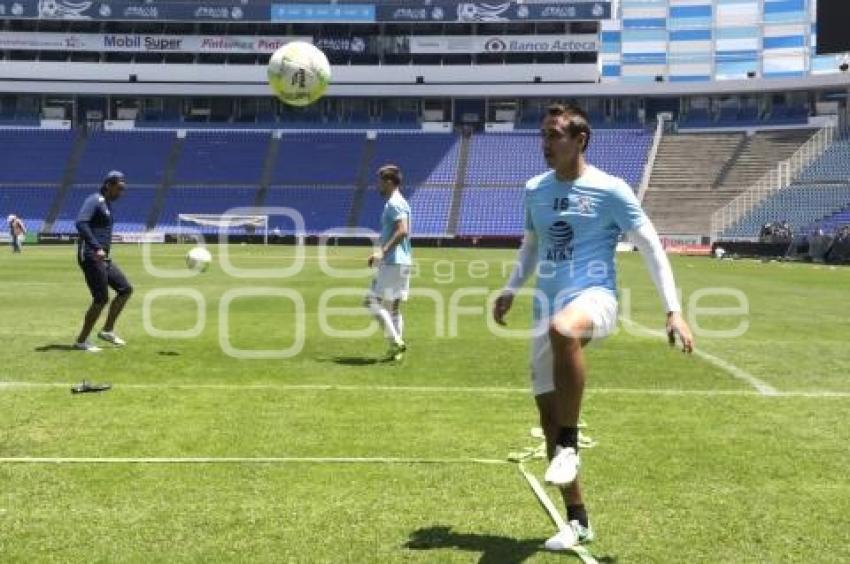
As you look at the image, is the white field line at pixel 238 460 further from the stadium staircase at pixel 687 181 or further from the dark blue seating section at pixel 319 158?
the dark blue seating section at pixel 319 158

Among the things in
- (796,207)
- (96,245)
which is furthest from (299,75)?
(796,207)

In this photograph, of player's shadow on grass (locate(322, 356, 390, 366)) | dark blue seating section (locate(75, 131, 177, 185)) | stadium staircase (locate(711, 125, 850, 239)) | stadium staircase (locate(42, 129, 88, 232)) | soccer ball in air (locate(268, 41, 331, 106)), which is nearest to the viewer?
player's shadow on grass (locate(322, 356, 390, 366))

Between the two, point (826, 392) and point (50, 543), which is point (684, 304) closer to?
point (826, 392)

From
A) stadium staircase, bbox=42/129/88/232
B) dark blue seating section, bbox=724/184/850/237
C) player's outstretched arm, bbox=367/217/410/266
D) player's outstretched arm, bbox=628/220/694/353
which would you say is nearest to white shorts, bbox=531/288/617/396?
player's outstretched arm, bbox=628/220/694/353

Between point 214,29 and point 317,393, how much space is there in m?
70.4

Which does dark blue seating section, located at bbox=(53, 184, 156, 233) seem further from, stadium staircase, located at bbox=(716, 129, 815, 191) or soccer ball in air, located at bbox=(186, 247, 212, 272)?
soccer ball in air, located at bbox=(186, 247, 212, 272)

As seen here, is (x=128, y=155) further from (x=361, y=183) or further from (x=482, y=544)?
(x=482, y=544)

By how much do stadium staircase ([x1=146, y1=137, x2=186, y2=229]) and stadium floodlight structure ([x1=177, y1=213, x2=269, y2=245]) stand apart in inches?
93.3

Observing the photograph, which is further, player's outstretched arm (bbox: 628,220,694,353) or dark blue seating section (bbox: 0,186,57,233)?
dark blue seating section (bbox: 0,186,57,233)

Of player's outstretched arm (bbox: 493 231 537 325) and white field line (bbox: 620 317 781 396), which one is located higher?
player's outstretched arm (bbox: 493 231 537 325)

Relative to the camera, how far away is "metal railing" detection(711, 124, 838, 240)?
189ft

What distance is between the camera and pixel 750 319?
1662 cm

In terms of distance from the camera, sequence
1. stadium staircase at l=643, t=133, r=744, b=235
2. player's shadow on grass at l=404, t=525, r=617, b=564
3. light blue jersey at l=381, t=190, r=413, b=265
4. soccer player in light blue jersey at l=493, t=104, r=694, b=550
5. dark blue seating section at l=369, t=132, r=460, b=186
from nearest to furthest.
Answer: player's shadow on grass at l=404, t=525, r=617, b=564
soccer player in light blue jersey at l=493, t=104, r=694, b=550
light blue jersey at l=381, t=190, r=413, b=265
stadium staircase at l=643, t=133, r=744, b=235
dark blue seating section at l=369, t=132, r=460, b=186

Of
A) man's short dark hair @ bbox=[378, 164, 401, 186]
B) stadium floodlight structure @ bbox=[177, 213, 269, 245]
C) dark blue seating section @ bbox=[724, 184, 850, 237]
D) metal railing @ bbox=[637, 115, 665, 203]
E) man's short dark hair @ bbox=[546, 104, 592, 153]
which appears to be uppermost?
man's short dark hair @ bbox=[546, 104, 592, 153]
